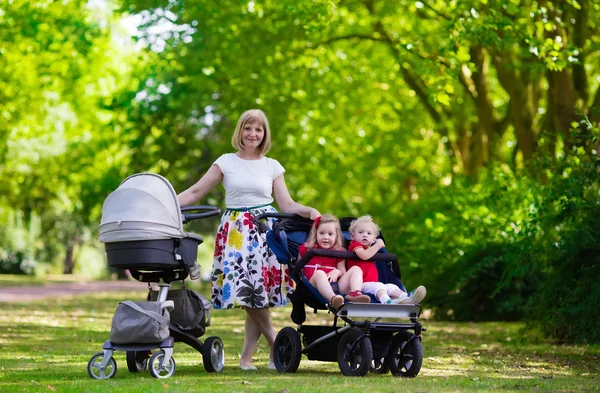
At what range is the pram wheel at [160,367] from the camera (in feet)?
25.7

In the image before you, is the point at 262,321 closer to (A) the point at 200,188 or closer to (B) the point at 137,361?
(B) the point at 137,361

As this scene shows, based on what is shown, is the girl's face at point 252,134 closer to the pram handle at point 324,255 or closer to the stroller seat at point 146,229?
the stroller seat at point 146,229

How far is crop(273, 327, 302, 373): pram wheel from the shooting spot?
8.23 meters

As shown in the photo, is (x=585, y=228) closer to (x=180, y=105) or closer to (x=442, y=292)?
(x=442, y=292)

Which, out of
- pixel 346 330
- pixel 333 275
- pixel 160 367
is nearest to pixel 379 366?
pixel 346 330

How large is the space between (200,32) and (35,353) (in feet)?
A: 35.3

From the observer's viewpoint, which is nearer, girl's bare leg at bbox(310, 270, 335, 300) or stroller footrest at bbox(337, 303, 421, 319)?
stroller footrest at bbox(337, 303, 421, 319)

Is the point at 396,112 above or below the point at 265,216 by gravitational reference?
above

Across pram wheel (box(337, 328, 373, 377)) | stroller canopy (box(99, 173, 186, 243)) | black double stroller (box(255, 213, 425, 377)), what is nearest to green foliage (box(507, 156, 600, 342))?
black double stroller (box(255, 213, 425, 377))

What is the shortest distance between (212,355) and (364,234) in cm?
152

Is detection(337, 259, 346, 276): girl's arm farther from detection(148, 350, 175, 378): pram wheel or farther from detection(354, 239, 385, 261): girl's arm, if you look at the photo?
detection(148, 350, 175, 378): pram wheel

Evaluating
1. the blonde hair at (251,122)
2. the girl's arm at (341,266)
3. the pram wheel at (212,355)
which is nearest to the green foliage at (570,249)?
the girl's arm at (341,266)

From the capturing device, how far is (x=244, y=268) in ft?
28.2

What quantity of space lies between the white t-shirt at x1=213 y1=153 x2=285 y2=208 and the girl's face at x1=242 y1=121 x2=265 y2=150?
0.14 meters
